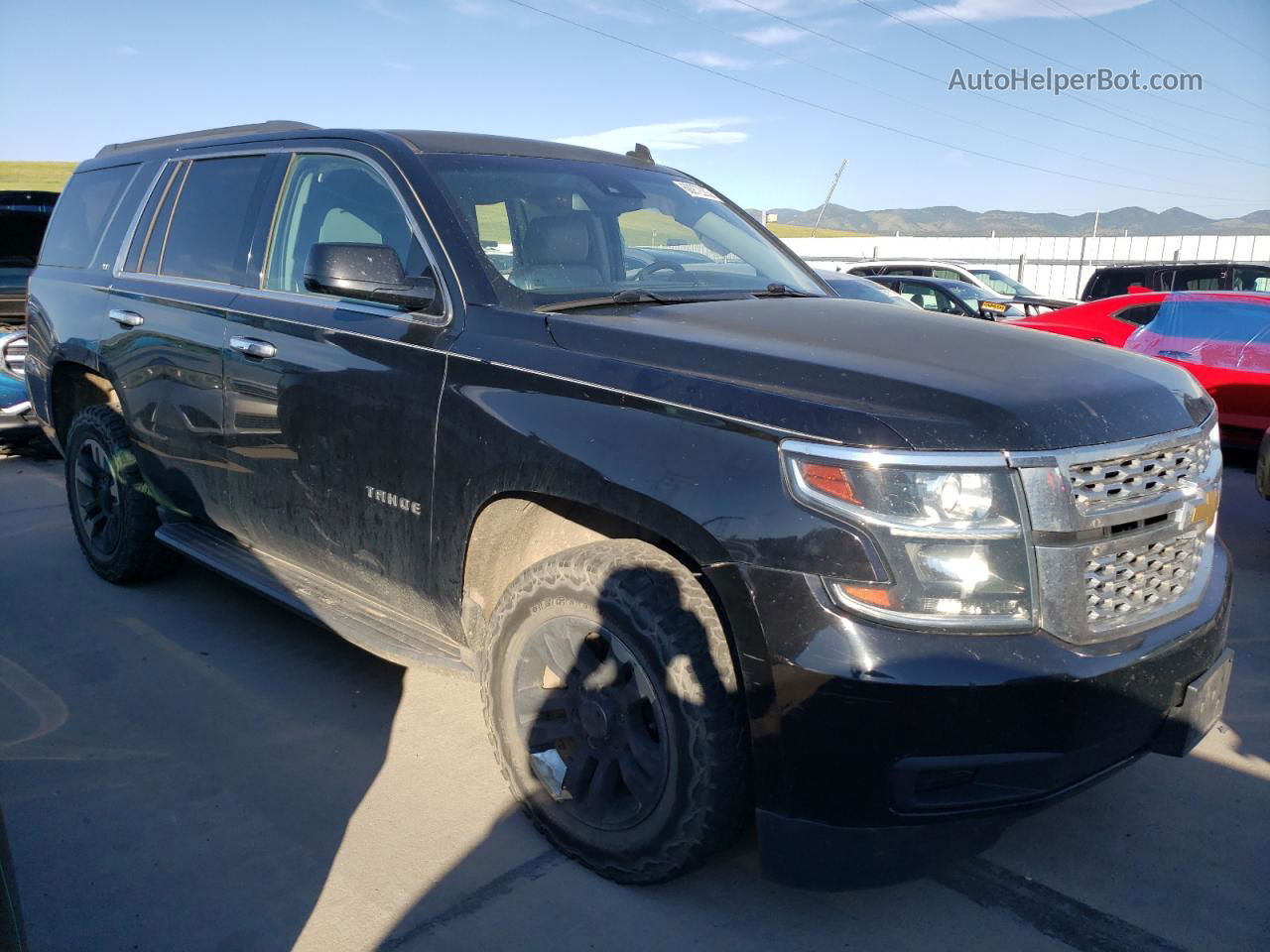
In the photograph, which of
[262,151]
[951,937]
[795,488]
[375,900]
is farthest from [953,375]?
[262,151]

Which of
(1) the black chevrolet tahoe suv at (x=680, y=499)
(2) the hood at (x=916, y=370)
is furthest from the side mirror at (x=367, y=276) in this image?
(2) the hood at (x=916, y=370)

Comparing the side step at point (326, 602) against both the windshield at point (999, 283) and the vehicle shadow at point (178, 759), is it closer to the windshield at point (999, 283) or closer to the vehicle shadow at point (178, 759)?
the vehicle shadow at point (178, 759)

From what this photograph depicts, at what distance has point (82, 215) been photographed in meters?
5.18

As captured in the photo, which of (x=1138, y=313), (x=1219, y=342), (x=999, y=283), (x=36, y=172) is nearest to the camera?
(x=1219, y=342)

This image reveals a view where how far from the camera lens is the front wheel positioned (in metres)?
2.44

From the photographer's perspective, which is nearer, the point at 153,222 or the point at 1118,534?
the point at 1118,534

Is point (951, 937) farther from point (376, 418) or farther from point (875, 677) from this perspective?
point (376, 418)

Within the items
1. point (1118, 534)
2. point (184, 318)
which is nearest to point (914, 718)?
point (1118, 534)

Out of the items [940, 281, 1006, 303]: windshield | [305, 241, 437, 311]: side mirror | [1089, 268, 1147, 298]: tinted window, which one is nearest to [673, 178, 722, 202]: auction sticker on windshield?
[305, 241, 437, 311]: side mirror

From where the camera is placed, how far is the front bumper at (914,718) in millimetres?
2152

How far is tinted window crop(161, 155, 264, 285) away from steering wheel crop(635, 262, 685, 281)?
1587 mm

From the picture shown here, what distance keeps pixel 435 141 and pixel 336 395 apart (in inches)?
37.5

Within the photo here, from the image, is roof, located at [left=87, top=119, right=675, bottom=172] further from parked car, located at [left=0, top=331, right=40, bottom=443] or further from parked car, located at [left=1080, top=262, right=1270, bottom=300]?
parked car, located at [left=1080, top=262, right=1270, bottom=300]

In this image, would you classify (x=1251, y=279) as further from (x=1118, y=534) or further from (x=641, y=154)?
(x=1118, y=534)
